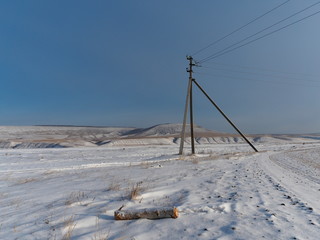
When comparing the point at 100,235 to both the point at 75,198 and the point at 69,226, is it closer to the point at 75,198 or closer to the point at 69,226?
the point at 69,226

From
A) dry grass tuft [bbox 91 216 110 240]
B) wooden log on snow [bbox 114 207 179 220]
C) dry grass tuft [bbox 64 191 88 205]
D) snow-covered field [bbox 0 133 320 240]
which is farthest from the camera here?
dry grass tuft [bbox 64 191 88 205]

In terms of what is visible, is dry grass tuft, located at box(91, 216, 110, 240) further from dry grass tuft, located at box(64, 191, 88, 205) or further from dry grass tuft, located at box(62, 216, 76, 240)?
dry grass tuft, located at box(64, 191, 88, 205)

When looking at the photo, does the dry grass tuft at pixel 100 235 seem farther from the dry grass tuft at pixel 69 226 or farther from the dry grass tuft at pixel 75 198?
the dry grass tuft at pixel 75 198

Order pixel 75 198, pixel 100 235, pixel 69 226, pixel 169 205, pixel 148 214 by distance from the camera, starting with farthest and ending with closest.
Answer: pixel 75 198 → pixel 169 205 → pixel 148 214 → pixel 69 226 → pixel 100 235

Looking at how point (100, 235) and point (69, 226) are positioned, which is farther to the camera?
point (69, 226)

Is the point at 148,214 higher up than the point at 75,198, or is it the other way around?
the point at 148,214

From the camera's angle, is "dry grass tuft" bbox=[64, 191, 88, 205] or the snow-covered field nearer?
the snow-covered field

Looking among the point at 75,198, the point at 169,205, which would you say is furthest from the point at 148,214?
the point at 75,198

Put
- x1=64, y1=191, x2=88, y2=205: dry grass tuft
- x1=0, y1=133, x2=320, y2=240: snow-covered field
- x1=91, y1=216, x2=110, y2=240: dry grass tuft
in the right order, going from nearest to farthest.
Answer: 1. x1=91, y1=216, x2=110, y2=240: dry grass tuft
2. x1=0, y1=133, x2=320, y2=240: snow-covered field
3. x1=64, y1=191, x2=88, y2=205: dry grass tuft

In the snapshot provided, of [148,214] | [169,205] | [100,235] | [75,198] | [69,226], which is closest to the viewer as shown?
[100,235]

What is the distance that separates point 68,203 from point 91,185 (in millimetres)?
2261

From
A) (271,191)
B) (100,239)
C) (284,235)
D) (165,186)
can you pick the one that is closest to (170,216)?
(100,239)

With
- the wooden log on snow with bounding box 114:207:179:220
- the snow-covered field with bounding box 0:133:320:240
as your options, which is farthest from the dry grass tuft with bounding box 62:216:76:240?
the wooden log on snow with bounding box 114:207:179:220

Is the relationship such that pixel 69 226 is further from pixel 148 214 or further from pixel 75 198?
pixel 75 198
